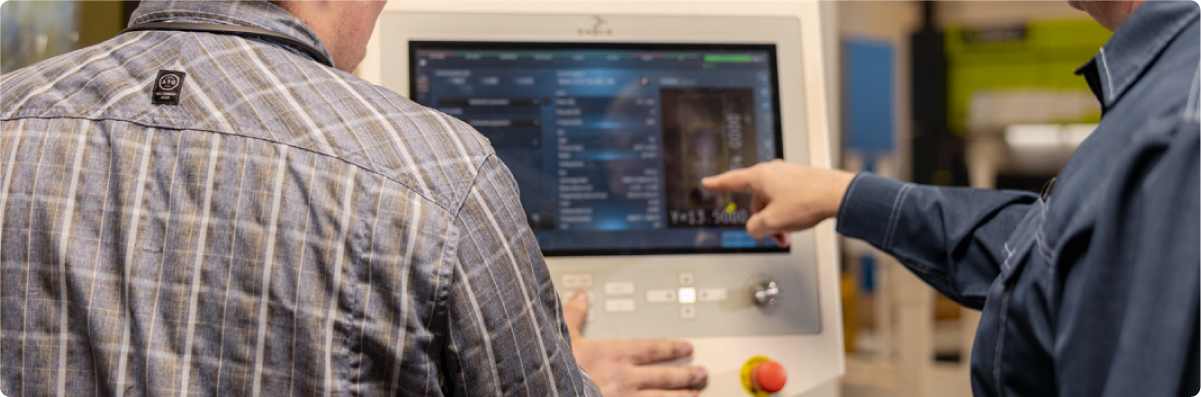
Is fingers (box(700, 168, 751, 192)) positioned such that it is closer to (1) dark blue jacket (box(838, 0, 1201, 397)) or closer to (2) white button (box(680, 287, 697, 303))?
(2) white button (box(680, 287, 697, 303))

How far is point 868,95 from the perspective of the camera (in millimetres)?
2799

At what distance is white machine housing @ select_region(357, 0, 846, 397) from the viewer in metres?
1.25

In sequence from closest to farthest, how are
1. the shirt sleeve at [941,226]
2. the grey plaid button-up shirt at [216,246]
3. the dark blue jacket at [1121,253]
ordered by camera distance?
1. the dark blue jacket at [1121,253]
2. the grey plaid button-up shirt at [216,246]
3. the shirt sleeve at [941,226]

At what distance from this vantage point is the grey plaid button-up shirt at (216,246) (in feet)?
2.14

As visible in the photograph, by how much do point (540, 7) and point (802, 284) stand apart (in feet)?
1.92

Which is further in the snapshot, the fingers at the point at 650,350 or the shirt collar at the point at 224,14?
the fingers at the point at 650,350

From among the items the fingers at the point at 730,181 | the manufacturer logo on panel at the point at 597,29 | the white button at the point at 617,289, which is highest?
the manufacturer logo on panel at the point at 597,29

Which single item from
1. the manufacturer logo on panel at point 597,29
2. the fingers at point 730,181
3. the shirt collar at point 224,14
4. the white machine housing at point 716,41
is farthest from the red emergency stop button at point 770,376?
the shirt collar at point 224,14

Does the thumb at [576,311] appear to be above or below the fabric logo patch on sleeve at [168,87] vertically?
below

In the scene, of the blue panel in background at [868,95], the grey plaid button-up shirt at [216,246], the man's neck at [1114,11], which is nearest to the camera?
the grey plaid button-up shirt at [216,246]

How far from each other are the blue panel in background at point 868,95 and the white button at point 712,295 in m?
1.64

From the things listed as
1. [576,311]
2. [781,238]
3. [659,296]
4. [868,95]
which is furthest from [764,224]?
[868,95]

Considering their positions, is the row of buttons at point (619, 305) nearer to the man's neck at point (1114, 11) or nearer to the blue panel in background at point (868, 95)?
the man's neck at point (1114, 11)

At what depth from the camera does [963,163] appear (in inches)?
105
